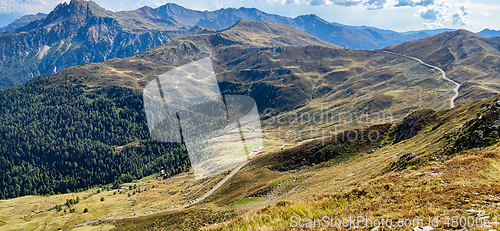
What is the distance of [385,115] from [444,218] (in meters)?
168

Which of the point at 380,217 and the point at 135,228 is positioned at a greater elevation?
the point at 380,217

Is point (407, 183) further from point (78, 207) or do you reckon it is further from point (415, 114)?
point (78, 207)

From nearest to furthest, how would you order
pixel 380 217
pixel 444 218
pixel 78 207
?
1. pixel 444 218
2. pixel 380 217
3. pixel 78 207

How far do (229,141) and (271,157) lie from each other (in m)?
124

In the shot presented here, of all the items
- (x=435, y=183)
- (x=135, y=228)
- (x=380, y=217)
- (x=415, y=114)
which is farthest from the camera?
(x=415, y=114)

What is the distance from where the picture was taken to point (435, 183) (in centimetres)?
1419

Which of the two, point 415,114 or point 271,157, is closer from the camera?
point 415,114

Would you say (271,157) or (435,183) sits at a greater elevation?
(435,183)

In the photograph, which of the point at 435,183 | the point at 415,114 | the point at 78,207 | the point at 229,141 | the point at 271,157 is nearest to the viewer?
the point at 435,183

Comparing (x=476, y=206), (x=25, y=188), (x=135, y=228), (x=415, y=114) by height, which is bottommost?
(x=25, y=188)

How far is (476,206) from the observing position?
32.6 feet

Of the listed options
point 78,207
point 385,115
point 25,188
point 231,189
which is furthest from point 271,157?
point 25,188

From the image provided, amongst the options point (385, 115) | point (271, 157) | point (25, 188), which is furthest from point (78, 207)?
point (385, 115)

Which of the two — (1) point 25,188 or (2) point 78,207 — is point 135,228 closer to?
(2) point 78,207
